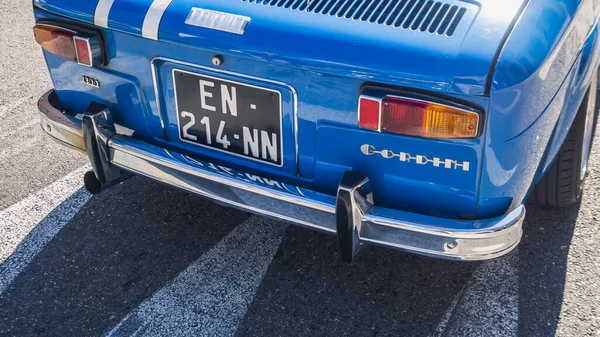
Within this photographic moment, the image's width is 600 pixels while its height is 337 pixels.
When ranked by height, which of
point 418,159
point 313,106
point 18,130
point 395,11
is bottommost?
point 18,130

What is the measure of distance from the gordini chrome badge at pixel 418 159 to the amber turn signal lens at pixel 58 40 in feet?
4.07

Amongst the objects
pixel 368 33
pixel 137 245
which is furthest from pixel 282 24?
pixel 137 245

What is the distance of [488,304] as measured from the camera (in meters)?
2.86

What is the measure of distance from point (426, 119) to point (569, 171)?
1.30 meters

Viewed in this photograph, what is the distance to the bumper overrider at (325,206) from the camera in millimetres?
2350

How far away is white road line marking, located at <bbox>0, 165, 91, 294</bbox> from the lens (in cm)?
315

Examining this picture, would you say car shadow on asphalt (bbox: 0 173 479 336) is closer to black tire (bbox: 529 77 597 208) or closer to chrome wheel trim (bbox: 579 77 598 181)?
black tire (bbox: 529 77 597 208)

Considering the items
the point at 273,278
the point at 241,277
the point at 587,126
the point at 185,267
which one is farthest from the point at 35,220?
the point at 587,126

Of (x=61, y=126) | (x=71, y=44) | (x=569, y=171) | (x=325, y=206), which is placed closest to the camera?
(x=325, y=206)

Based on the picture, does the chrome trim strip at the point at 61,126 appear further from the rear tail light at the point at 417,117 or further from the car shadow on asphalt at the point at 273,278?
the rear tail light at the point at 417,117

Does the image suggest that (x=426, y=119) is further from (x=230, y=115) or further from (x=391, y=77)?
(x=230, y=115)

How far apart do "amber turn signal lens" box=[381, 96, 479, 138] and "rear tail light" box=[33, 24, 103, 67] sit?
118 centimetres

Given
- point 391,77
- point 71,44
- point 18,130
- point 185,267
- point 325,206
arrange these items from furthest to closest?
point 18,130 → point 185,267 → point 71,44 → point 325,206 → point 391,77

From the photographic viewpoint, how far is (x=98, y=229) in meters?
3.34
